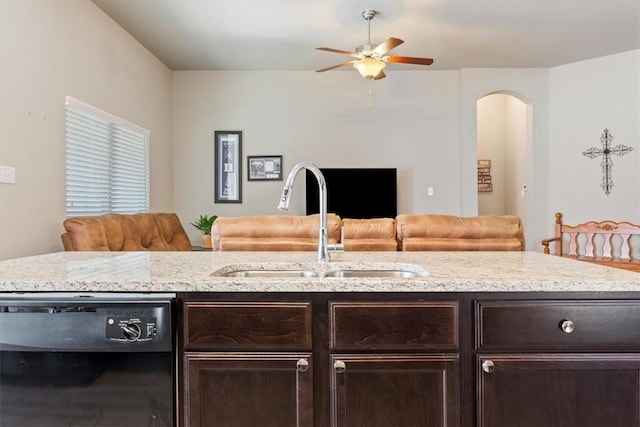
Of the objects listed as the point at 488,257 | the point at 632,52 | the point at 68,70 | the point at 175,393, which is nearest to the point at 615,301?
the point at 488,257

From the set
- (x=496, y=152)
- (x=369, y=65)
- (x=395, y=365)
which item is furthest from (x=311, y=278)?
(x=496, y=152)

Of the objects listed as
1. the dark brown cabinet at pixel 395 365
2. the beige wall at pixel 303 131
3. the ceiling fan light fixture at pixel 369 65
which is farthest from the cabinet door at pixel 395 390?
the beige wall at pixel 303 131

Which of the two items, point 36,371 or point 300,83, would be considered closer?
point 36,371

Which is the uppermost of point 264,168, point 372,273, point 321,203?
point 264,168

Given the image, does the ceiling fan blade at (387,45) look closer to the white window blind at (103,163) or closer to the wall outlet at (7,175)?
the white window blind at (103,163)

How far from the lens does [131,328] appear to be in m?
1.06

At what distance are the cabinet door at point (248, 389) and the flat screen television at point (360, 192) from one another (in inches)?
165

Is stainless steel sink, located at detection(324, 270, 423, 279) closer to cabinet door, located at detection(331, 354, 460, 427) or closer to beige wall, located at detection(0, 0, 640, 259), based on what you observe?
cabinet door, located at detection(331, 354, 460, 427)

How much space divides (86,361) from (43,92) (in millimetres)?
2494

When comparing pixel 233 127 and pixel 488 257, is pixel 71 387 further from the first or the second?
pixel 233 127

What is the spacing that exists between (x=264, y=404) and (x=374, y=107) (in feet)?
16.1

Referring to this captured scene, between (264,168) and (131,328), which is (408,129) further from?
(131,328)

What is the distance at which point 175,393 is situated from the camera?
1086 millimetres

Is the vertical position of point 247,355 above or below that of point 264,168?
below
